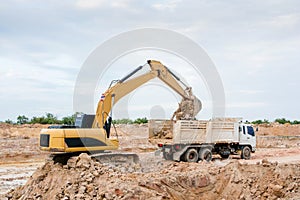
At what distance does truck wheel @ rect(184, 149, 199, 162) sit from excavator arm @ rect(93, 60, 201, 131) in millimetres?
2609

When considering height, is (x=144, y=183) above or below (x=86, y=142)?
below

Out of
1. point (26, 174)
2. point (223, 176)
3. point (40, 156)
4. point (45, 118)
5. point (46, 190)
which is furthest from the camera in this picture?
point (45, 118)

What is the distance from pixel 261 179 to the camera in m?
11.2

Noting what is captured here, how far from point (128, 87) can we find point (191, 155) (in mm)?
5570

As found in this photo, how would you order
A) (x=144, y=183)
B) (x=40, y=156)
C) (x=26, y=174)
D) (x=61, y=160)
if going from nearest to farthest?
(x=144, y=183) < (x=61, y=160) < (x=26, y=174) < (x=40, y=156)

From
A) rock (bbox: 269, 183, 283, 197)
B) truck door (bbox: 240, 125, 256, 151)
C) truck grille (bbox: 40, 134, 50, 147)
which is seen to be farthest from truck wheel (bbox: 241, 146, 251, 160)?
truck grille (bbox: 40, 134, 50, 147)

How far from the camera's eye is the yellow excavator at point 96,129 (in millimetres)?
11688

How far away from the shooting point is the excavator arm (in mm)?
13133

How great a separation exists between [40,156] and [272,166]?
59.2 feet

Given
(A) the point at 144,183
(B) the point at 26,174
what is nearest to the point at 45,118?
(B) the point at 26,174

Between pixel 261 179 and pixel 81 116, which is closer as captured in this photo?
pixel 261 179

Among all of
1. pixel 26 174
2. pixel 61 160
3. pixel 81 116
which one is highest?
pixel 81 116

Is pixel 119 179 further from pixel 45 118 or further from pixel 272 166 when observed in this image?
pixel 45 118

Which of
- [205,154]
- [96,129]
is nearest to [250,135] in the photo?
[205,154]
